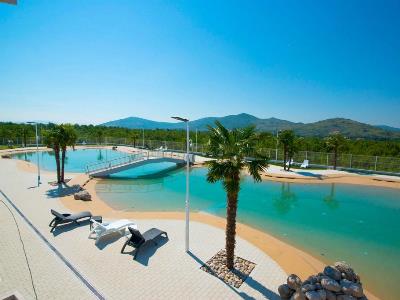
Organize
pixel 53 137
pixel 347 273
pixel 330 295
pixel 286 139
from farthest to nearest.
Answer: pixel 286 139, pixel 53 137, pixel 347 273, pixel 330 295

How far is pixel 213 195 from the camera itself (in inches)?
773

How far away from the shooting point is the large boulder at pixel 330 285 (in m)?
6.52

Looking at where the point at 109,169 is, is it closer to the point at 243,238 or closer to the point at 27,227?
the point at 27,227

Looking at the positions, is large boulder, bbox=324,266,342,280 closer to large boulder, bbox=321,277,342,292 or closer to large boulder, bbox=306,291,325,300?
large boulder, bbox=321,277,342,292

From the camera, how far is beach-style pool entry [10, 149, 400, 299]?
1085 cm

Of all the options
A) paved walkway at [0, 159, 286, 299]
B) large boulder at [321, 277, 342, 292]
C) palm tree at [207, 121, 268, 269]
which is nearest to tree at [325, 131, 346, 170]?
paved walkway at [0, 159, 286, 299]

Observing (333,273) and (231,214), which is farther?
(231,214)

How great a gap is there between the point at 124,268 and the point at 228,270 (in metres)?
3.28

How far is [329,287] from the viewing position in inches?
257

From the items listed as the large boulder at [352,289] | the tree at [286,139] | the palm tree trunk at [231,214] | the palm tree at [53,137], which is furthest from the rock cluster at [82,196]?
the tree at [286,139]

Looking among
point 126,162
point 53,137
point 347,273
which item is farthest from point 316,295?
point 126,162

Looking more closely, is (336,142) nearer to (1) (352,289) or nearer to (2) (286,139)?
(2) (286,139)

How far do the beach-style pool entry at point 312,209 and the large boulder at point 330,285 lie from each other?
10.3 feet

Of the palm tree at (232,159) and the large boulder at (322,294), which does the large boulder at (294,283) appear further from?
the palm tree at (232,159)
